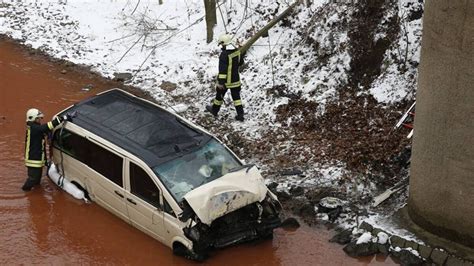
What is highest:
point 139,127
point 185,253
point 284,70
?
point 284,70

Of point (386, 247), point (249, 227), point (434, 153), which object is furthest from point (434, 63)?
point (249, 227)

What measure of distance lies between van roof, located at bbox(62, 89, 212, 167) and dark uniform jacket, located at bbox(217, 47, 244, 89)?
8.06ft

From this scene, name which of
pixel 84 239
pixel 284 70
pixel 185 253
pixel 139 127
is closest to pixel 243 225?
pixel 185 253

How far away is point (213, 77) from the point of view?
1451cm

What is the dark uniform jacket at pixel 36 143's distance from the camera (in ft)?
33.6

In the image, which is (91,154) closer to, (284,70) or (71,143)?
(71,143)

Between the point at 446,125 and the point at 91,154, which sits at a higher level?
the point at 446,125

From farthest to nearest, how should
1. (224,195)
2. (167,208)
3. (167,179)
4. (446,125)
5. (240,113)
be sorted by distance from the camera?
(240,113) < (167,179) < (167,208) < (224,195) < (446,125)

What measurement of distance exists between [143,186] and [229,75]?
4276 millimetres

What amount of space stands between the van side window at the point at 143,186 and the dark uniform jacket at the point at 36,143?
86.9 inches

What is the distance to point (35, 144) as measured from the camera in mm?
10344

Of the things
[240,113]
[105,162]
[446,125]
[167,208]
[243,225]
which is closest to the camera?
[446,125]

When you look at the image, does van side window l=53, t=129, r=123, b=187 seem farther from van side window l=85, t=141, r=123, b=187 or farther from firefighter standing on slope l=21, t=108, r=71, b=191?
firefighter standing on slope l=21, t=108, r=71, b=191

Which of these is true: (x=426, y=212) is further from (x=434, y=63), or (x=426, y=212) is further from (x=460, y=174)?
(x=434, y=63)
